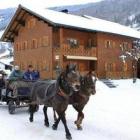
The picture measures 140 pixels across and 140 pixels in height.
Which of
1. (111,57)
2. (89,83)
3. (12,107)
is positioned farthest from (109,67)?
(89,83)

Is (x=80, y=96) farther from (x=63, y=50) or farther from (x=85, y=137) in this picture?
(x=63, y=50)

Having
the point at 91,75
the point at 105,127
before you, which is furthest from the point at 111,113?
the point at 91,75

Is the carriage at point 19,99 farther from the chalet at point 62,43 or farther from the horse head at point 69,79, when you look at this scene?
the chalet at point 62,43

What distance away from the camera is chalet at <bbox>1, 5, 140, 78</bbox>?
1465 inches

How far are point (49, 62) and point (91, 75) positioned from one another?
26173mm

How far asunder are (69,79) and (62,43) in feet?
86.1

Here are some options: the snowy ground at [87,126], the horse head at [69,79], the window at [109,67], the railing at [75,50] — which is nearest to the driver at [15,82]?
the snowy ground at [87,126]

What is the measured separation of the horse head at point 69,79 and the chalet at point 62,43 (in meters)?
24.6

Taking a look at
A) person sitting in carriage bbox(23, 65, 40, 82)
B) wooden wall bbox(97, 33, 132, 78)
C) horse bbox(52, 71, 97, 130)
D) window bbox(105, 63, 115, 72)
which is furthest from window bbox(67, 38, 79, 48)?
horse bbox(52, 71, 97, 130)

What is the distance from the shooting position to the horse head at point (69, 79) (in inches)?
406

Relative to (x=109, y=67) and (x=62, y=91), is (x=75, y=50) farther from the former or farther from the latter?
(x=62, y=91)

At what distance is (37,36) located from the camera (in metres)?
40.0

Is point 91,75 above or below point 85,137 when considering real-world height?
above

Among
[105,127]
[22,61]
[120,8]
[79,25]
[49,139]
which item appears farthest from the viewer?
[120,8]
